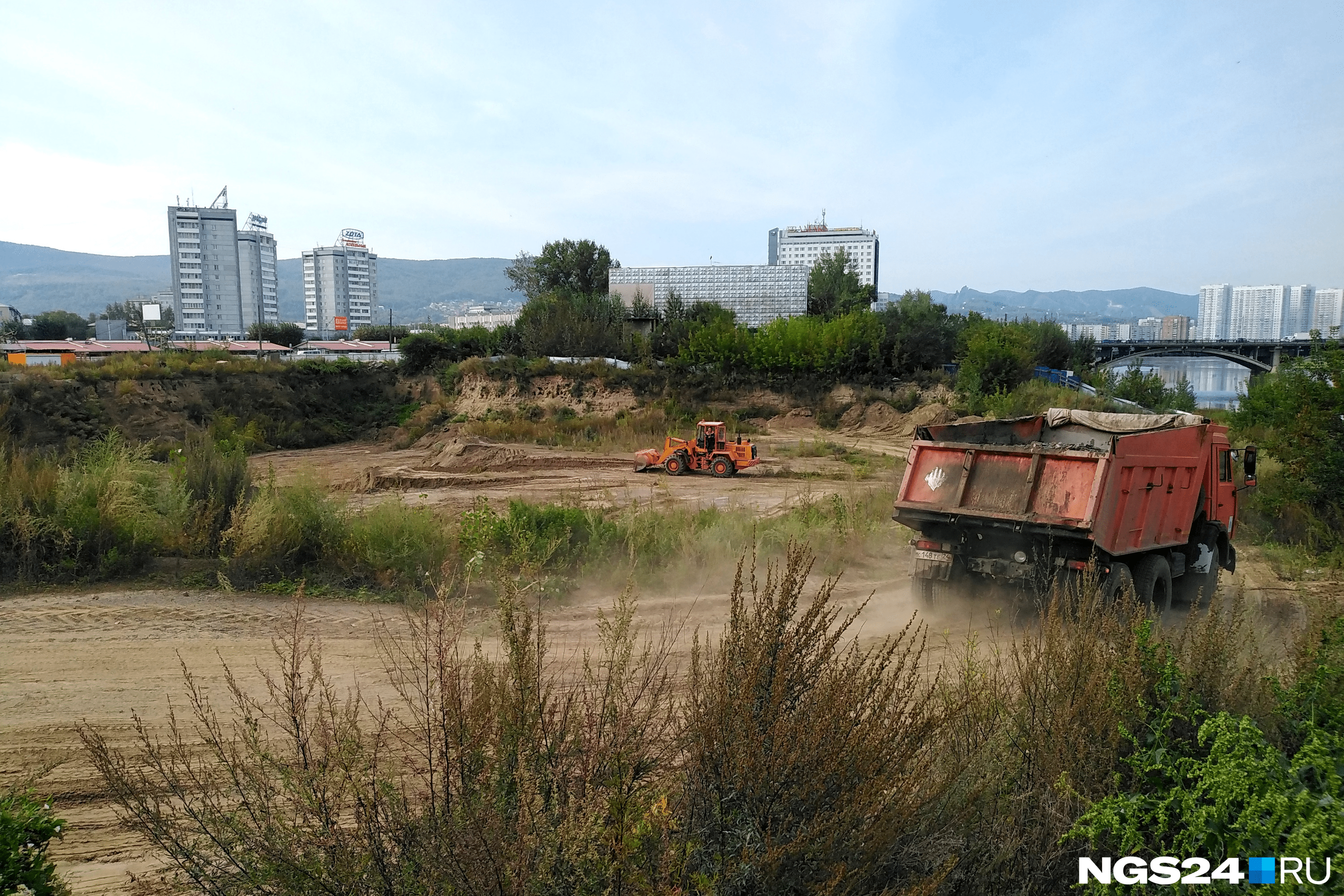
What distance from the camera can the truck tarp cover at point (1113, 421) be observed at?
1055 centimetres

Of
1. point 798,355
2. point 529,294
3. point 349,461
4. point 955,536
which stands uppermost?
point 529,294

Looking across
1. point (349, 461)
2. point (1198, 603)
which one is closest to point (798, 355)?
point (349, 461)

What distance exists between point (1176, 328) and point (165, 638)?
590 ft

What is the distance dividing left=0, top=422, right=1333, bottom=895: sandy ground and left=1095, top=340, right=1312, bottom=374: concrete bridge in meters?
68.6

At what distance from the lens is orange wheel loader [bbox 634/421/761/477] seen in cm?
2445

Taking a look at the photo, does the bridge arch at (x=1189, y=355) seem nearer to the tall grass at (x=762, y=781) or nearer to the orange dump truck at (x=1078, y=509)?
the orange dump truck at (x=1078, y=509)

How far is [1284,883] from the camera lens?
2883 millimetres

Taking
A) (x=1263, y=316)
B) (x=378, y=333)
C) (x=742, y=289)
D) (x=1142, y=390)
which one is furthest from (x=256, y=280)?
(x=1263, y=316)

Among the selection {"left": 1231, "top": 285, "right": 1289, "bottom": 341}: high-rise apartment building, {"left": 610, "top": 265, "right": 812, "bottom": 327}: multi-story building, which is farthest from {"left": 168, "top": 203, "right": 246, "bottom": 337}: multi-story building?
{"left": 1231, "top": 285, "right": 1289, "bottom": 341}: high-rise apartment building

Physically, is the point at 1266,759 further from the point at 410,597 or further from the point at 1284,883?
the point at 410,597

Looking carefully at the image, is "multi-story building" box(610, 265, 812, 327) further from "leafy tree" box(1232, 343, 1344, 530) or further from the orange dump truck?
the orange dump truck

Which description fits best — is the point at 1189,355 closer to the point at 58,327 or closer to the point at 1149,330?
the point at 1149,330

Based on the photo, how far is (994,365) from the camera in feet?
113

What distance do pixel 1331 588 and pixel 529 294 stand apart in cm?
7431
